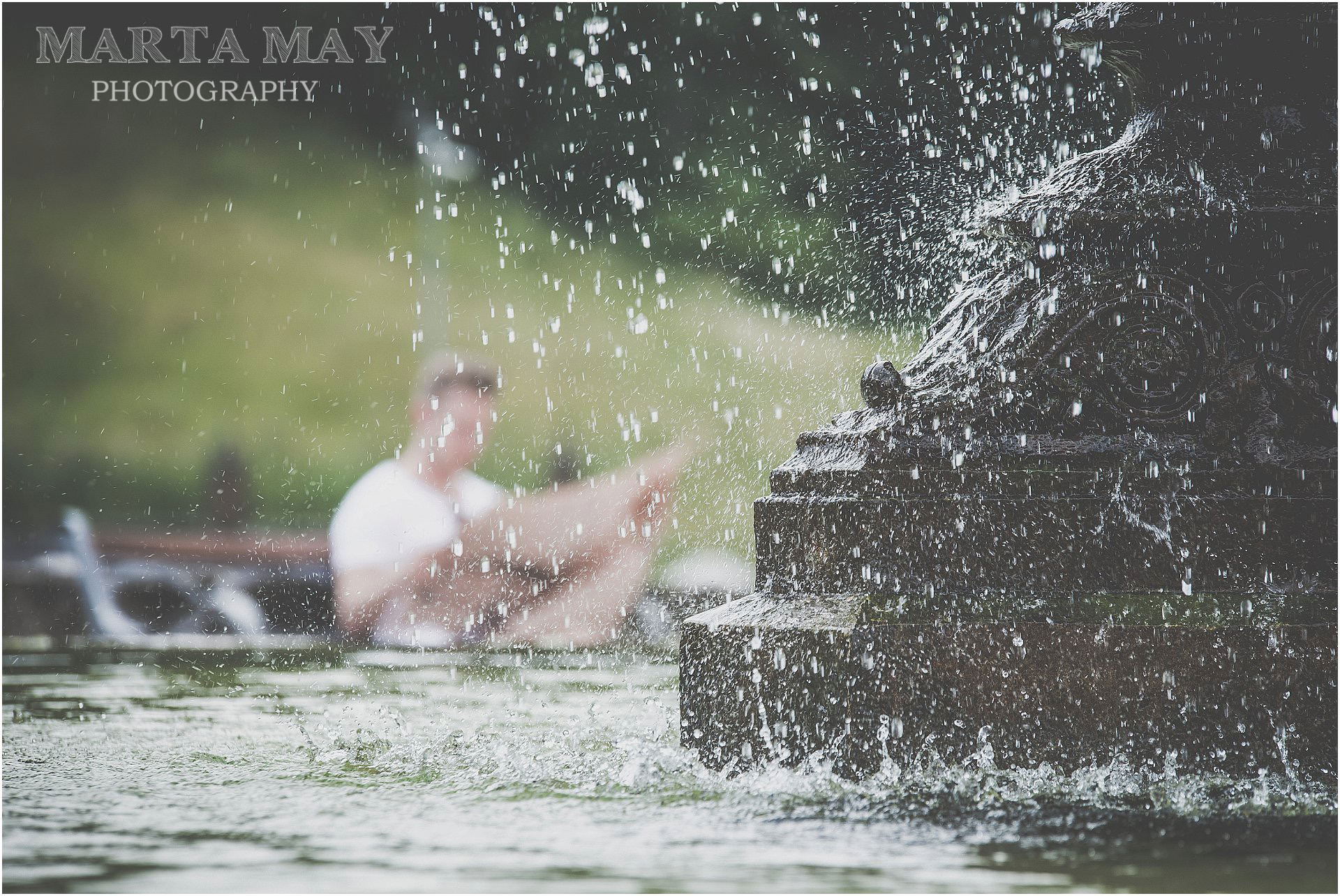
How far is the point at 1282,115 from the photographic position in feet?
11.7

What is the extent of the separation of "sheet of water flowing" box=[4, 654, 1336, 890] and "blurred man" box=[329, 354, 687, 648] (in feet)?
8.94

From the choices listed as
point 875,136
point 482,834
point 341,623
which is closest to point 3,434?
point 341,623

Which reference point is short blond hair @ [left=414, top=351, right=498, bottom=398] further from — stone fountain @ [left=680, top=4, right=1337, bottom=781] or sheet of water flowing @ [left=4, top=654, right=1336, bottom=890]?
stone fountain @ [left=680, top=4, right=1337, bottom=781]

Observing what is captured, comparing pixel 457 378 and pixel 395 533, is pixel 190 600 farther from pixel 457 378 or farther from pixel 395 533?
pixel 457 378

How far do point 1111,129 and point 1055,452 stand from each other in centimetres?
314

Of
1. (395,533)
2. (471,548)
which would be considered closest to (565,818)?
(395,533)

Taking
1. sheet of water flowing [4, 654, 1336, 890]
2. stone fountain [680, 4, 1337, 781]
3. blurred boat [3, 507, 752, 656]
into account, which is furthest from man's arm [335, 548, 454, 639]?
stone fountain [680, 4, 1337, 781]

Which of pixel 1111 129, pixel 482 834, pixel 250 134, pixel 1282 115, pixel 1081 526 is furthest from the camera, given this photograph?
pixel 250 134

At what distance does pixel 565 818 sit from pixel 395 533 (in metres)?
4.35

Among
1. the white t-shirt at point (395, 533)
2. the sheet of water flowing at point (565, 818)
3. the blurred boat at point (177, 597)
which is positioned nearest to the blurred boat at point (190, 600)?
the blurred boat at point (177, 597)

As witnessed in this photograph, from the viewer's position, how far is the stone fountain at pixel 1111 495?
9.79ft

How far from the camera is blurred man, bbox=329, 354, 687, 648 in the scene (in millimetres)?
6832

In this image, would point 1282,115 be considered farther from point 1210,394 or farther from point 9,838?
point 9,838

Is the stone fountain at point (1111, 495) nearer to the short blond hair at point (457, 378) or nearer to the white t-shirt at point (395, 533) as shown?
the white t-shirt at point (395, 533)
